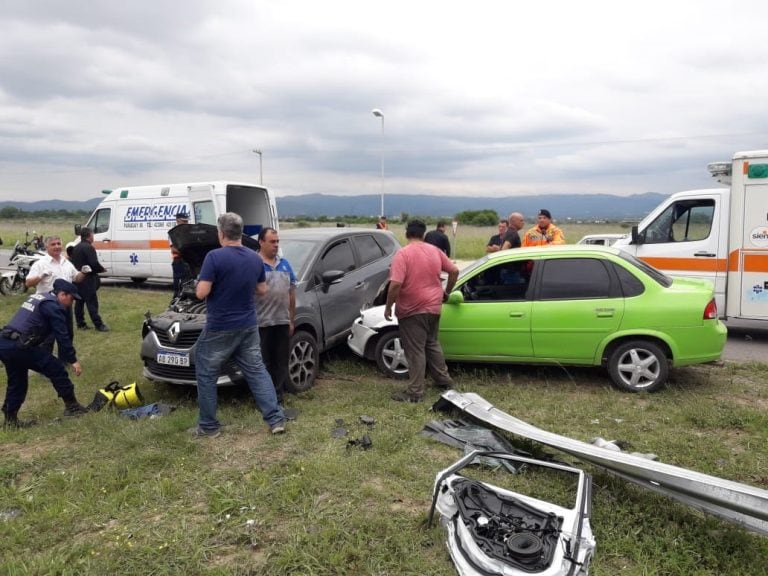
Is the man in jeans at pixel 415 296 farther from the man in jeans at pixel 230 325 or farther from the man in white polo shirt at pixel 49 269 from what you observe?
the man in white polo shirt at pixel 49 269

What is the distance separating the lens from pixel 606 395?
18.0ft

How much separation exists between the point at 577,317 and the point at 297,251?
331cm

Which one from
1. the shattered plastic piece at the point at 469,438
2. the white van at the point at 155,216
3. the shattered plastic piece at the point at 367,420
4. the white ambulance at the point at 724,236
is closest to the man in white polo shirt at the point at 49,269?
the shattered plastic piece at the point at 367,420

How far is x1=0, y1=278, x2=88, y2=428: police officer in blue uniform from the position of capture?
5.00 m

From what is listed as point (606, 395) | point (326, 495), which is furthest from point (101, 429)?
point (606, 395)

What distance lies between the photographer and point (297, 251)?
22.1 ft

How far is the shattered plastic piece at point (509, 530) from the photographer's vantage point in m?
2.61

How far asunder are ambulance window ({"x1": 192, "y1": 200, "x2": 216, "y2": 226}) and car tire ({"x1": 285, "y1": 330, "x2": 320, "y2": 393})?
7394 millimetres

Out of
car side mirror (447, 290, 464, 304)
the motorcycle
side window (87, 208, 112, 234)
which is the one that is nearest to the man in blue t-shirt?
car side mirror (447, 290, 464, 304)

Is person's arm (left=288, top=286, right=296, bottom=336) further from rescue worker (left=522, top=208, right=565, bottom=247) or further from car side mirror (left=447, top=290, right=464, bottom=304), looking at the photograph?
rescue worker (left=522, top=208, right=565, bottom=247)

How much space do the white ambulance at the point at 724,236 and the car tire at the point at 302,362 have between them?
553 centimetres

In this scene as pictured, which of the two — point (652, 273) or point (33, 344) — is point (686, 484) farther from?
point (33, 344)

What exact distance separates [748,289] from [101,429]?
26.9 feet

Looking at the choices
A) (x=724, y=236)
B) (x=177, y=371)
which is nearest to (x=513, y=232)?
(x=724, y=236)
